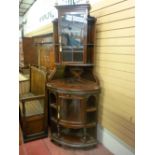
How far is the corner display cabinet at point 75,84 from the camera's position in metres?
2.37

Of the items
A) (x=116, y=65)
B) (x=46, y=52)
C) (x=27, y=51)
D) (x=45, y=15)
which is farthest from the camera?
(x=27, y=51)

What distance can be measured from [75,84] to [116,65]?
2.05 ft

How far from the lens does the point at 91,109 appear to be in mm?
2439

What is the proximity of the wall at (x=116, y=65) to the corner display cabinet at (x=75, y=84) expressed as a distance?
0.37ft

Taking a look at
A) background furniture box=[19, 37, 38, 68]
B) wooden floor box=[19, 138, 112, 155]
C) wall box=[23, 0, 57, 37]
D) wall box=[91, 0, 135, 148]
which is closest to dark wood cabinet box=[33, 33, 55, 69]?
wall box=[23, 0, 57, 37]

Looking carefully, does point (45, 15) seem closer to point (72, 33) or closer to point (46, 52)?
point (46, 52)

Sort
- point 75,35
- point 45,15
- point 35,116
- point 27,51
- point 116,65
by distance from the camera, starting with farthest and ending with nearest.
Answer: point 27,51 < point 45,15 < point 35,116 < point 75,35 < point 116,65

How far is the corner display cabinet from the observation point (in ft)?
7.76

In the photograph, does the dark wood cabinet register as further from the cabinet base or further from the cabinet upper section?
the cabinet base

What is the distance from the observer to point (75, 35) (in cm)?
248

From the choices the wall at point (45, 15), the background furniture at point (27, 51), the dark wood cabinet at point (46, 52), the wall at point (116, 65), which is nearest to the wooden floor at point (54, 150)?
the wall at point (116, 65)

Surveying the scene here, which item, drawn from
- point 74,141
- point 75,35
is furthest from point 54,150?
point 75,35
